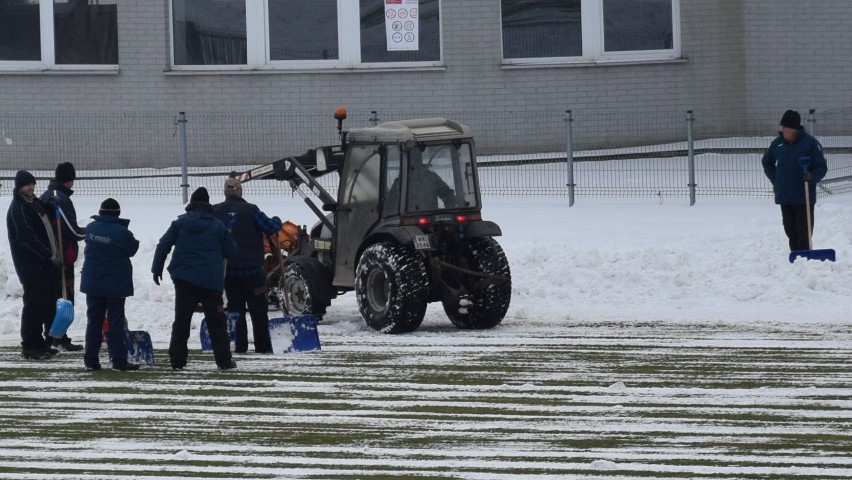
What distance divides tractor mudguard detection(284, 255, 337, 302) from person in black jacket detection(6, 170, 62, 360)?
2.67m

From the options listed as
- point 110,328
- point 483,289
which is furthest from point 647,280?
point 110,328

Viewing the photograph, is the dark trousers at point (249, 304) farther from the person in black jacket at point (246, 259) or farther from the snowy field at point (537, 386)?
the snowy field at point (537, 386)

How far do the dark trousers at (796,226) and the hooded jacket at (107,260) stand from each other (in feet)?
26.2

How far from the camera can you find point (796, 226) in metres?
18.6

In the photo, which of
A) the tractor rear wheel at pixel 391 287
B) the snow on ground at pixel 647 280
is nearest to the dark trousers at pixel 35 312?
the snow on ground at pixel 647 280

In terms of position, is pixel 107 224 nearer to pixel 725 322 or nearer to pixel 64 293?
pixel 64 293

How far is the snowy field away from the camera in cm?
1035

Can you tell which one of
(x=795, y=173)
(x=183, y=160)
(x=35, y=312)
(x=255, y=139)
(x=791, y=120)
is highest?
(x=255, y=139)

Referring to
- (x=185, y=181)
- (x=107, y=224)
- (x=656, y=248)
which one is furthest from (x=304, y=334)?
(x=185, y=181)

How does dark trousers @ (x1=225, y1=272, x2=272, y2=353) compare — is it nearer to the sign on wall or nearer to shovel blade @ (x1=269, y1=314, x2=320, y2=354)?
shovel blade @ (x1=269, y1=314, x2=320, y2=354)

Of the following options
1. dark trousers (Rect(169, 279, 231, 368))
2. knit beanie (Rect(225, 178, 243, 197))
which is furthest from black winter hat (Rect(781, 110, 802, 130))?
dark trousers (Rect(169, 279, 231, 368))

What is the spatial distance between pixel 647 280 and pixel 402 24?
35.6 ft

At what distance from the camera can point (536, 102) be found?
27938mm

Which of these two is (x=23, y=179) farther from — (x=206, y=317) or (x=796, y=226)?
(x=796, y=226)
